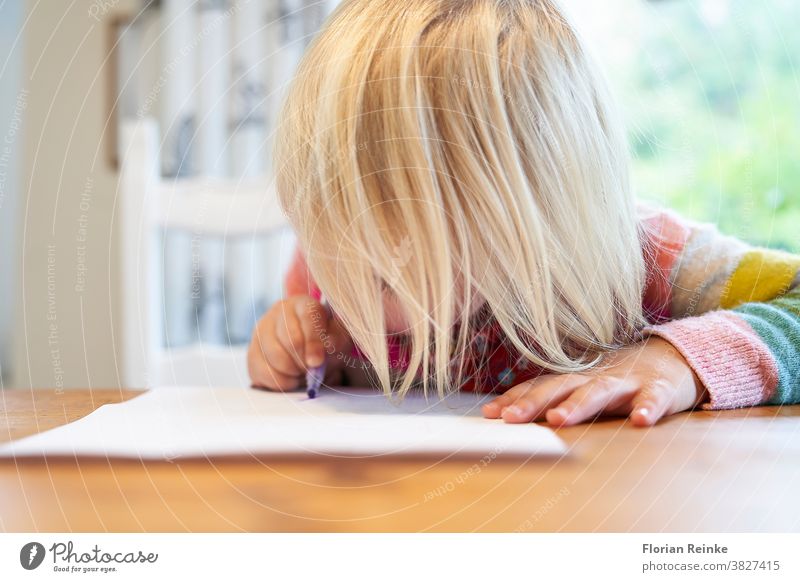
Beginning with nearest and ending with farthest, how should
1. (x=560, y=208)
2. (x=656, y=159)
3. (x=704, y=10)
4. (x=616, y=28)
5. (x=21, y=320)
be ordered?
(x=560, y=208), (x=656, y=159), (x=616, y=28), (x=704, y=10), (x=21, y=320)

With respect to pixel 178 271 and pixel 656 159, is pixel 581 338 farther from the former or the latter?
pixel 178 271

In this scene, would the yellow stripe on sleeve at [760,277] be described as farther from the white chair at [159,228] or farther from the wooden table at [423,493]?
the white chair at [159,228]

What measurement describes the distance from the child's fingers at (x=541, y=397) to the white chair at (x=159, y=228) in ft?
1.48

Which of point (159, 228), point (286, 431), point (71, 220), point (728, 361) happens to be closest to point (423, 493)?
point (286, 431)

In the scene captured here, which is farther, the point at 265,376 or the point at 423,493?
the point at 265,376

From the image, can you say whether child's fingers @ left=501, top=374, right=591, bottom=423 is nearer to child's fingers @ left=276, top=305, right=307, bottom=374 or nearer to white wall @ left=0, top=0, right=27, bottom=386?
child's fingers @ left=276, top=305, right=307, bottom=374

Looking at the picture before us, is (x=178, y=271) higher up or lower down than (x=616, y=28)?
lower down

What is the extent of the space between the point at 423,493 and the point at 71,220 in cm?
124

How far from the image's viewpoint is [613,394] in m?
0.29

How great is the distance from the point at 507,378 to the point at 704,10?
0.71 meters

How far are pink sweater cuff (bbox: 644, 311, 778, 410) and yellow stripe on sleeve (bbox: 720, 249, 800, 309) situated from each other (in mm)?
60

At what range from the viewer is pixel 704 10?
865mm

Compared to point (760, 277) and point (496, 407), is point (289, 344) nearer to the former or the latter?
point (496, 407)
